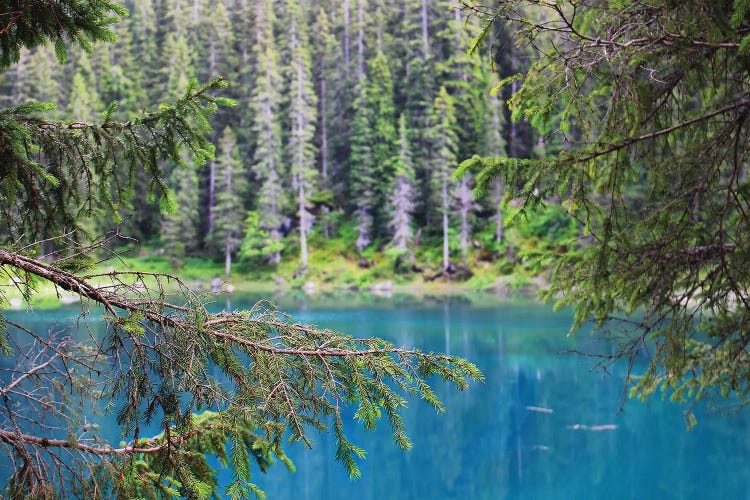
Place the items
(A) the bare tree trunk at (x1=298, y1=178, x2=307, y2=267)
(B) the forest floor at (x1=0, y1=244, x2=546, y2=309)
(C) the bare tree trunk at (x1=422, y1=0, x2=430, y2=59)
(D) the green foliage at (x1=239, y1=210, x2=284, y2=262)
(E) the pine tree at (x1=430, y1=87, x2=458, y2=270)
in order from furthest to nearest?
(C) the bare tree trunk at (x1=422, y1=0, x2=430, y2=59) → (A) the bare tree trunk at (x1=298, y1=178, x2=307, y2=267) → (D) the green foliage at (x1=239, y1=210, x2=284, y2=262) → (E) the pine tree at (x1=430, y1=87, x2=458, y2=270) → (B) the forest floor at (x1=0, y1=244, x2=546, y2=309)

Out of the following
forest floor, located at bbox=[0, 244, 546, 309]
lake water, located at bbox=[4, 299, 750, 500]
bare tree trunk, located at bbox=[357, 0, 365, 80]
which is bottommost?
lake water, located at bbox=[4, 299, 750, 500]

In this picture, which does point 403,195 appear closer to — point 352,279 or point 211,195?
point 352,279

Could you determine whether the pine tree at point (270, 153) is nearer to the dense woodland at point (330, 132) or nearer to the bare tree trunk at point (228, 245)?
the dense woodland at point (330, 132)

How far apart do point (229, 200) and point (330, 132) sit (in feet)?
26.8

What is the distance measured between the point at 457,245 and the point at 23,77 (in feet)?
85.6

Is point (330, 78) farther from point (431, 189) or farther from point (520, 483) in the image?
point (520, 483)

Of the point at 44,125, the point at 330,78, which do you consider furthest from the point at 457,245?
the point at 44,125

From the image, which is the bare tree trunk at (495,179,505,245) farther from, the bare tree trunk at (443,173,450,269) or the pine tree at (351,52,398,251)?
the pine tree at (351,52,398,251)

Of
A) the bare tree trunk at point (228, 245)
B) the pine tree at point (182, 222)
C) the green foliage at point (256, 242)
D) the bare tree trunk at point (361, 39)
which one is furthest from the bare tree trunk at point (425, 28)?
the pine tree at point (182, 222)

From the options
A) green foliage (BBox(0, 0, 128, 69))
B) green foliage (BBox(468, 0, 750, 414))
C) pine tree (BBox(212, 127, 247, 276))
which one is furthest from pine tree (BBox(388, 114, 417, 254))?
green foliage (BBox(0, 0, 128, 69))

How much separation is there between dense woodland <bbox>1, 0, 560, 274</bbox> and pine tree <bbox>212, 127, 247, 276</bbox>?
8cm

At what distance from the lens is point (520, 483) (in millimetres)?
9008

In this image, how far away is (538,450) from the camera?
10.1 meters

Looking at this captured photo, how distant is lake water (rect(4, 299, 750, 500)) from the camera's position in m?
8.83
